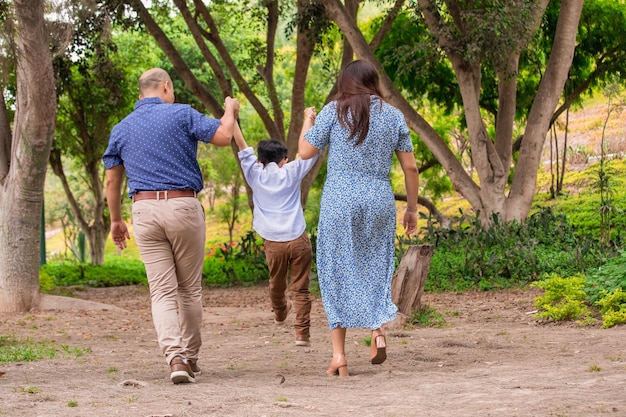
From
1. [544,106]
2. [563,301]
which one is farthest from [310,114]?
[544,106]

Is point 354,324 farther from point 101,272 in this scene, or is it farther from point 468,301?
point 101,272

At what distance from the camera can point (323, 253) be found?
239 inches

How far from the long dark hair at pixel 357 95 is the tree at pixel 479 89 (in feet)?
24.3

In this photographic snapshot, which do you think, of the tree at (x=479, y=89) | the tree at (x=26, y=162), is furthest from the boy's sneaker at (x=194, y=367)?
the tree at (x=479, y=89)

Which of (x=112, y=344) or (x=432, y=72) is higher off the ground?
(x=432, y=72)

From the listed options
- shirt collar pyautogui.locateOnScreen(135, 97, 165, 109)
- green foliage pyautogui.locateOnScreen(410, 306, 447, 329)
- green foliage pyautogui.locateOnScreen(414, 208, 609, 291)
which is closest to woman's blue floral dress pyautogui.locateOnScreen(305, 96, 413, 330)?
shirt collar pyautogui.locateOnScreen(135, 97, 165, 109)

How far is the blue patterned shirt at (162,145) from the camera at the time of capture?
5.86 m

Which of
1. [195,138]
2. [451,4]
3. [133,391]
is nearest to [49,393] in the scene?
[133,391]

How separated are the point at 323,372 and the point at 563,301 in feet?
11.5

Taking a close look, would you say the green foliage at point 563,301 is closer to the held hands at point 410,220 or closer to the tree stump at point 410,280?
the tree stump at point 410,280

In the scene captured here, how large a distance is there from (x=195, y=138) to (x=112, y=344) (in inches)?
122

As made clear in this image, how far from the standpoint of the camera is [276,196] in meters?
7.47

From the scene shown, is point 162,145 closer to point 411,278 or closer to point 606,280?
point 411,278

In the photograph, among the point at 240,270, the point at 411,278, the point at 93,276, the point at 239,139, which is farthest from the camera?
the point at 93,276
